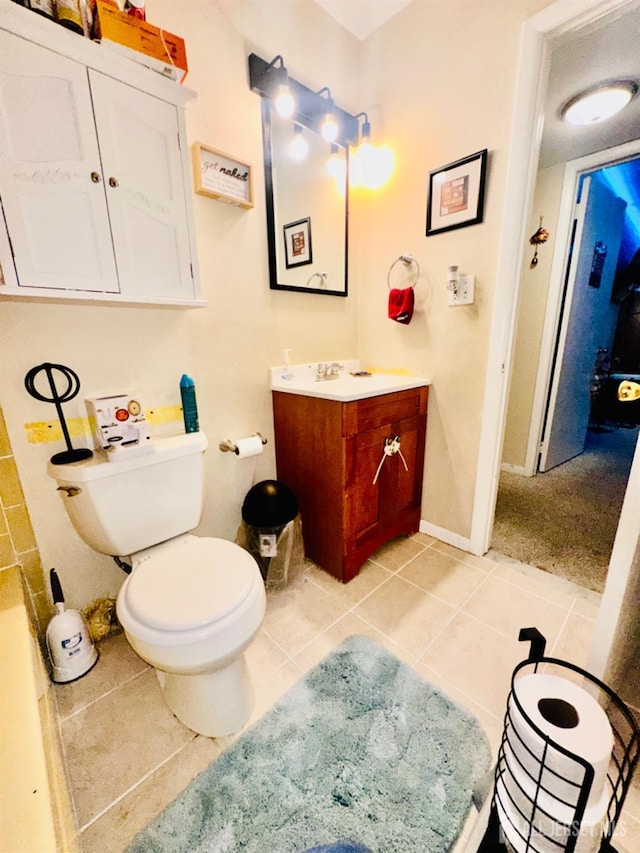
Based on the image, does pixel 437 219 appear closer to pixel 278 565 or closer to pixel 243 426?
pixel 243 426

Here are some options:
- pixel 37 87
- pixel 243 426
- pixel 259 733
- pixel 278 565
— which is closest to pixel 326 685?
pixel 259 733

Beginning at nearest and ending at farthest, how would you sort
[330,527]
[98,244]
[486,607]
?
[98,244] < [486,607] < [330,527]

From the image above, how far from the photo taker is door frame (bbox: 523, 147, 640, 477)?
209 centimetres

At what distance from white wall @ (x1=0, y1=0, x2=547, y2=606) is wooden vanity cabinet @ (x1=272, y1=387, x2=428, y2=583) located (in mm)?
123

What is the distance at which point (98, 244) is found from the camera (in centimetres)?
99

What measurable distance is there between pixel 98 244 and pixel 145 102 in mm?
469

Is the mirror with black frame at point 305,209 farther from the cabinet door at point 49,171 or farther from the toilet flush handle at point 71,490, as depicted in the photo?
the toilet flush handle at point 71,490

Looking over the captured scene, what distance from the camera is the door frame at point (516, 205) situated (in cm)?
118

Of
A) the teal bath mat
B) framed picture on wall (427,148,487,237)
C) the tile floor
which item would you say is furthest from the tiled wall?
framed picture on wall (427,148,487,237)

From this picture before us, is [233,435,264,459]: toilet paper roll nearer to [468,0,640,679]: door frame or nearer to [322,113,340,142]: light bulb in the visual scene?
[468,0,640,679]: door frame

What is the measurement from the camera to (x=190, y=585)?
3.04ft

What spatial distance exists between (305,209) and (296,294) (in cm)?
40

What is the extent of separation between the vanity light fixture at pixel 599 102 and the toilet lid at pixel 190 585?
8.83ft

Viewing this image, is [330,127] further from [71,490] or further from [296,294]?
[71,490]
